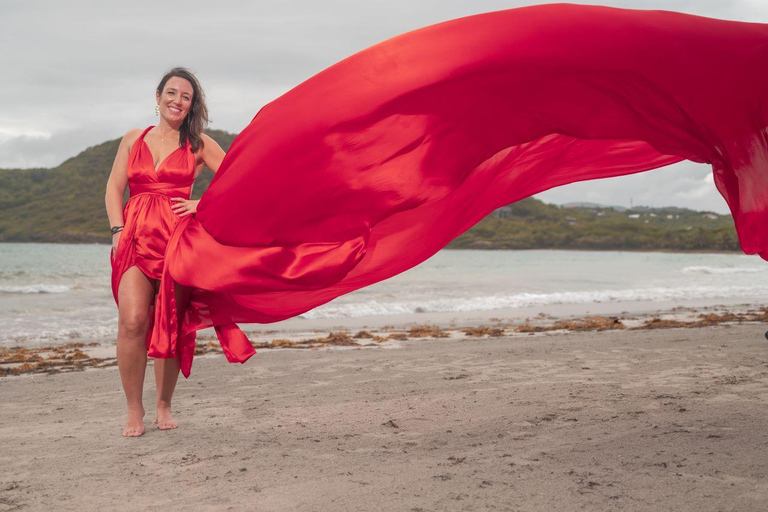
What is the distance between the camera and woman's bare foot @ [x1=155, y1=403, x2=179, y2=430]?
399cm

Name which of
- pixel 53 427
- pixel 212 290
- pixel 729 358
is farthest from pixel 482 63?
pixel 729 358

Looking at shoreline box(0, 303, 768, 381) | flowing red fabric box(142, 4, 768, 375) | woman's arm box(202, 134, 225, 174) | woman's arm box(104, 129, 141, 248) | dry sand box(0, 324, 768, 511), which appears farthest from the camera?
shoreline box(0, 303, 768, 381)

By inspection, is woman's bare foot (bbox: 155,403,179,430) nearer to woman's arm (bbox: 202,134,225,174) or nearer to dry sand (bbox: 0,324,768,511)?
dry sand (bbox: 0,324,768,511)

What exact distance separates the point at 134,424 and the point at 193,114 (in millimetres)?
1838

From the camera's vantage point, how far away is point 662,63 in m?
3.18

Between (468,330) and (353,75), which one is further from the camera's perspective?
(468,330)

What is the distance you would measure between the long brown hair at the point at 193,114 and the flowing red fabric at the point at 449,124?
574 mm

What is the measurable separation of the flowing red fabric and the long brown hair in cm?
57

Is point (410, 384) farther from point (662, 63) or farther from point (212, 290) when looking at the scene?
point (662, 63)

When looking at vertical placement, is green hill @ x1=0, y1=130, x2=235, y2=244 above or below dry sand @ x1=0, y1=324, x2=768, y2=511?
above

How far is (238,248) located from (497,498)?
5.88 feet

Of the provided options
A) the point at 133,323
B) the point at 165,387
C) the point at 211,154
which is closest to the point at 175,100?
the point at 211,154

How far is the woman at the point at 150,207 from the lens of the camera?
3.81 m

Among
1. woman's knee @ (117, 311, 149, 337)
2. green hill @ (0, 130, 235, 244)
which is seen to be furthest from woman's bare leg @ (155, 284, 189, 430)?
green hill @ (0, 130, 235, 244)
